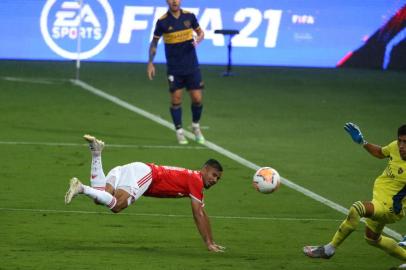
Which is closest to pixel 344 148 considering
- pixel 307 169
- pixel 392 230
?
pixel 307 169

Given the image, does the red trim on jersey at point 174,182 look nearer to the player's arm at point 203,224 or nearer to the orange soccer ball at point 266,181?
the player's arm at point 203,224

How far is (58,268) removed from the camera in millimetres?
10875

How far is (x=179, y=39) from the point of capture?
67.5ft

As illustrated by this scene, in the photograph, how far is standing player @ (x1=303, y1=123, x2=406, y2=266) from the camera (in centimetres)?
1120

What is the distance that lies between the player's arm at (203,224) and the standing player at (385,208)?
1007 mm

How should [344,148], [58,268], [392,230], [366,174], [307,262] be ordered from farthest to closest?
[344,148], [366,174], [392,230], [307,262], [58,268]

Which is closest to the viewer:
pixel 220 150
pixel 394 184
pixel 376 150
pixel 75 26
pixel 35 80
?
pixel 394 184

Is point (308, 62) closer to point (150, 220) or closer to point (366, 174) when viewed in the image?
point (366, 174)

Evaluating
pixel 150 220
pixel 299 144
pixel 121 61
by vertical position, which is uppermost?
pixel 150 220

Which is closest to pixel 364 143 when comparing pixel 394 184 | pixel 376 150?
→ pixel 376 150

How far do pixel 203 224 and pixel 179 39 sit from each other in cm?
902

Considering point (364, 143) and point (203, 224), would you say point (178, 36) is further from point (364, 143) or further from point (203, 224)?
point (364, 143)

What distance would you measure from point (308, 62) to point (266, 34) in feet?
6.59

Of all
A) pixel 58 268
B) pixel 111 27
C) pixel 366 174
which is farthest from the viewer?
pixel 111 27
